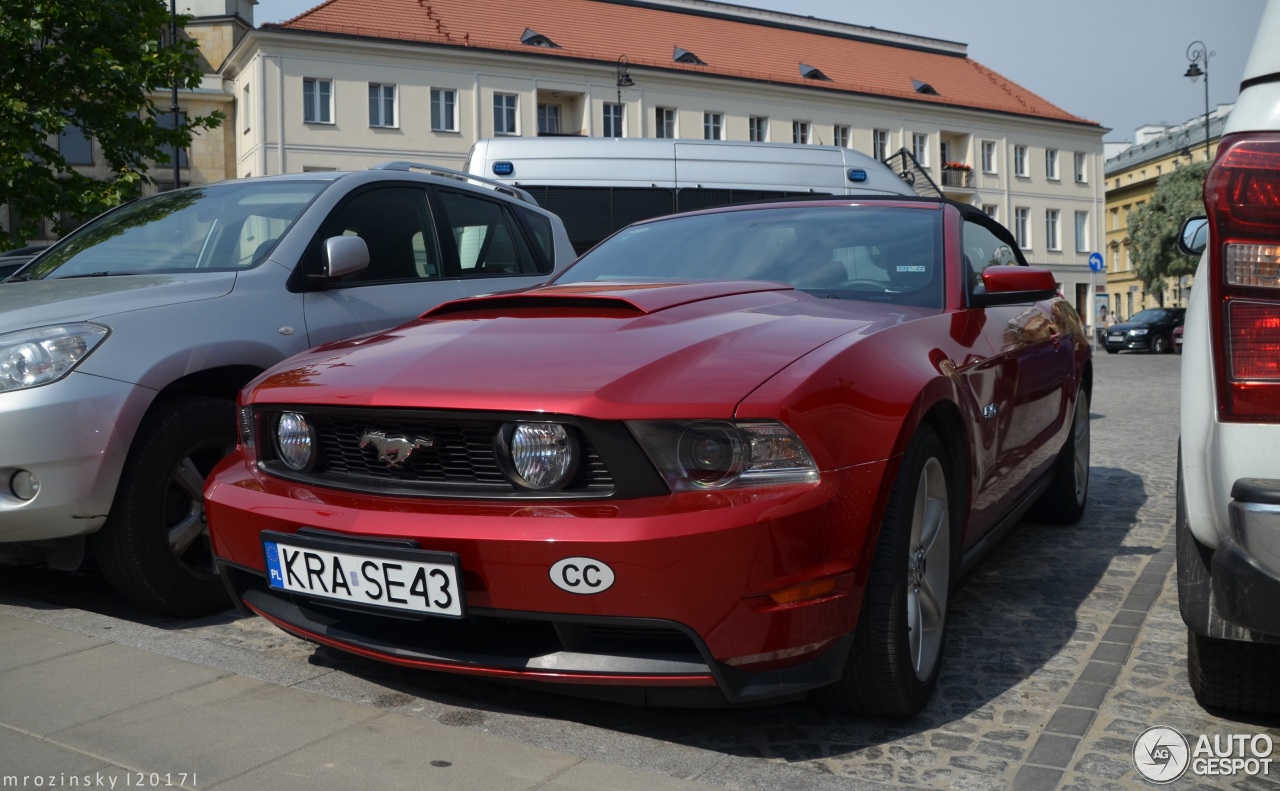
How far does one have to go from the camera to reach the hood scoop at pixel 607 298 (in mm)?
3414

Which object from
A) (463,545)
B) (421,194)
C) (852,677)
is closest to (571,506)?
(463,545)

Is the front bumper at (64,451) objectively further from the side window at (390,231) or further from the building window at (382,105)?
the building window at (382,105)

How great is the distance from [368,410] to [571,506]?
629mm

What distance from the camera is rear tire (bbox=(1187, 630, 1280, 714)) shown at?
2.95m

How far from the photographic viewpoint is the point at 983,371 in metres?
3.78

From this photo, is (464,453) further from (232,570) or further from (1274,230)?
(1274,230)

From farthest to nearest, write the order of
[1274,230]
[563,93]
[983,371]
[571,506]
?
[563,93], [983,371], [571,506], [1274,230]

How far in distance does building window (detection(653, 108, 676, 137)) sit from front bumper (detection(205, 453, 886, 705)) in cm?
4543

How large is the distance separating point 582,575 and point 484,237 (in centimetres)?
380

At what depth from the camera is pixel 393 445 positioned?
2949 mm

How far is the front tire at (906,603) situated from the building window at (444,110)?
41.9 m

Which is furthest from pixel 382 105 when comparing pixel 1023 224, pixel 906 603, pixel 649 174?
pixel 906 603

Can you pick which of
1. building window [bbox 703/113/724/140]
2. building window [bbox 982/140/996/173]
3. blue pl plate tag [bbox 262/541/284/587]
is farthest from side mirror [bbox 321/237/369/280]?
building window [bbox 982/140/996/173]

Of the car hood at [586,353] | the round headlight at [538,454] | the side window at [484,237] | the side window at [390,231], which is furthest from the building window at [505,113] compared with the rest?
the round headlight at [538,454]
